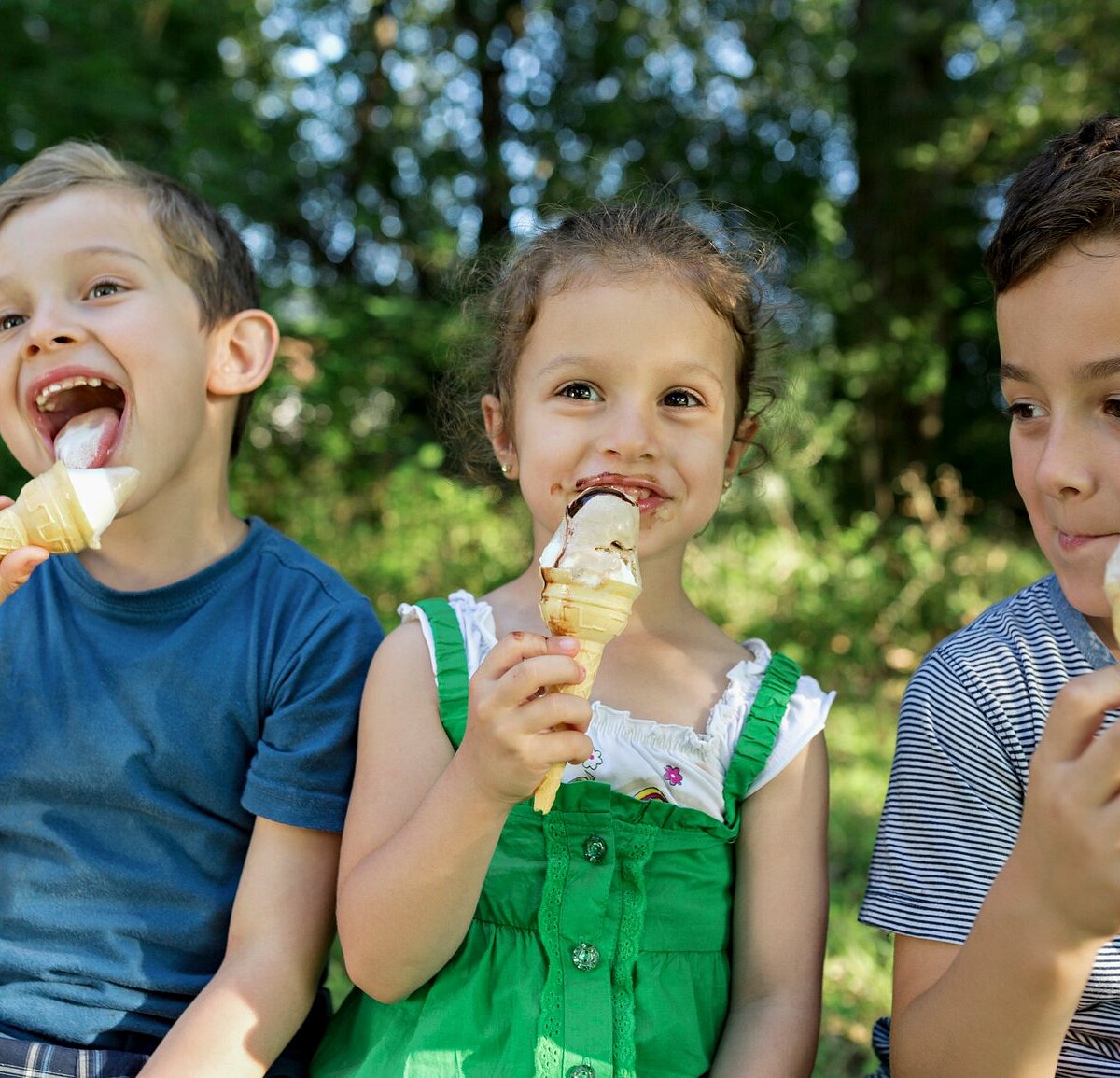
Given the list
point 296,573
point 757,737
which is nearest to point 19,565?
point 296,573

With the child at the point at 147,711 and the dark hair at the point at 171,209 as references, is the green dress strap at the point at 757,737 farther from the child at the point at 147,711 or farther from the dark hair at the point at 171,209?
the dark hair at the point at 171,209

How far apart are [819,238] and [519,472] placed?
354 inches

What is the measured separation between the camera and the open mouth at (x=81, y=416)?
218 cm

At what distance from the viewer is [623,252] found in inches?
89.0

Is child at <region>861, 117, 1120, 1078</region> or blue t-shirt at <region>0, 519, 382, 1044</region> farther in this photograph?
blue t-shirt at <region>0, 519, 382, 1044</region>

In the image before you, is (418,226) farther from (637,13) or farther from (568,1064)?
(568,1064)

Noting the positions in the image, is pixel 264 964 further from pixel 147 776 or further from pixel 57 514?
pixel 57 514

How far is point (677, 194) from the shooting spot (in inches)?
194

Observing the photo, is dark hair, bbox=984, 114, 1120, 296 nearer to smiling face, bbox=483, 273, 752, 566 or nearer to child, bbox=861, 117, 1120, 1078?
child, bbox=861, 117, 1120, 1078

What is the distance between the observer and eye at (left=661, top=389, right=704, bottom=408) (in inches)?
85.7

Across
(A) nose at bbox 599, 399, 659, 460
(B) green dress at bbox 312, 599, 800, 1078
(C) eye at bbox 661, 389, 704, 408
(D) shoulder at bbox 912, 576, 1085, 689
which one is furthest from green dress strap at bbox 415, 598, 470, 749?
(D) shoulder at bbox 912, 576, 1085, 689

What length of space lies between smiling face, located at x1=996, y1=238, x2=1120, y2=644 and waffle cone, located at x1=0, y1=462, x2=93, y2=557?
1500 mm

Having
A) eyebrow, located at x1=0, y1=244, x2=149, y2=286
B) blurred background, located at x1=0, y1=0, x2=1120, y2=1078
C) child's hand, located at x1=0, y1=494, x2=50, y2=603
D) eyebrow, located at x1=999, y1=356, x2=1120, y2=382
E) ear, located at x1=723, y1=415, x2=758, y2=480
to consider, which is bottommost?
child's hand, located at x1=0, y1=494, x2=50, y2=603

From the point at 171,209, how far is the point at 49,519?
31.2 inches
